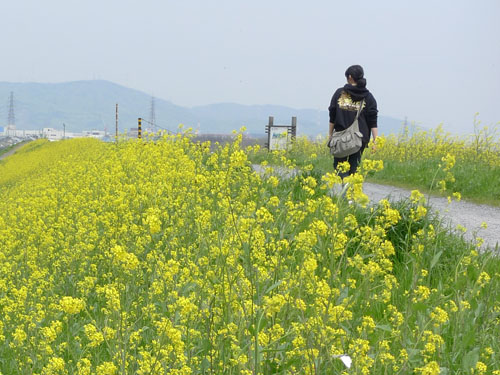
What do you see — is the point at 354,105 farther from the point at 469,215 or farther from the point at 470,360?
the point at 470,360

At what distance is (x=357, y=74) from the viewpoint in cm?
627

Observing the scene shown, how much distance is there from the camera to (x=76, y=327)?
12.0 feet

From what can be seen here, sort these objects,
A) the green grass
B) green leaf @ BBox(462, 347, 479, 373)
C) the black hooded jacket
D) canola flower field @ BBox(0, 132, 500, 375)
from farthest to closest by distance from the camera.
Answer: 1. the green grass
2. the black hooded jacket
3. green leaf @ BBox(462, 347, 479, 373)
4. canola flower field @ BBox(0, 132, 500, 375)

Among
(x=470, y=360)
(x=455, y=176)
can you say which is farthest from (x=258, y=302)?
(x=455, y=176)

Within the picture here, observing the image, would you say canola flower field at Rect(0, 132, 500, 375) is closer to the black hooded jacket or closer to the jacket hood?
the black hooded jacket

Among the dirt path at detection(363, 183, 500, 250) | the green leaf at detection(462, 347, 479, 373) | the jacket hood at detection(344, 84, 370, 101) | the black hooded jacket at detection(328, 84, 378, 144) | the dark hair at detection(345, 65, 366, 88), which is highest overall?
the dark hair at detection(345, 65, 366, 88)

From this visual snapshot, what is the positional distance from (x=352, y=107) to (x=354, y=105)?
36 millimetres

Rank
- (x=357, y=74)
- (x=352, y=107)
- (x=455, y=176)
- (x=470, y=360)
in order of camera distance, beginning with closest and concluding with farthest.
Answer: (x=470, y=360) < (x=357, y=74) < (x=352, y=107) < (x=455, y=176)

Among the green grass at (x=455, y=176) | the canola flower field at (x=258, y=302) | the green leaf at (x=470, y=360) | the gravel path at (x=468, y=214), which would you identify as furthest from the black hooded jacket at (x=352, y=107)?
the green leaf at (x=470, y=360)

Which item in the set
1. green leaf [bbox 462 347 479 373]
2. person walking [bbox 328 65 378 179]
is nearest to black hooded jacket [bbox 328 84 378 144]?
person walking [bbox 328 65 378 179]

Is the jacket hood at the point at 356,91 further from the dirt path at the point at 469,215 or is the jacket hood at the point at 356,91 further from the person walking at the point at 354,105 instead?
the dirt path at the point at 469,215

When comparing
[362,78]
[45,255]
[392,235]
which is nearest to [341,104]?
[362,78]

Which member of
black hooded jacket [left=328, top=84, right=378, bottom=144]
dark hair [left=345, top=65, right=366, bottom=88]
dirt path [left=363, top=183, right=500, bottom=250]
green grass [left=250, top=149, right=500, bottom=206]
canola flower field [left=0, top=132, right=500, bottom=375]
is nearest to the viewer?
canola flower field [left=0, top=132, right=500, bottom=375]

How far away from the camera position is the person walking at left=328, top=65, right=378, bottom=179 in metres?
6.34
